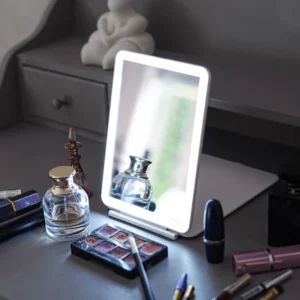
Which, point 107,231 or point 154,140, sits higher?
point 154,140

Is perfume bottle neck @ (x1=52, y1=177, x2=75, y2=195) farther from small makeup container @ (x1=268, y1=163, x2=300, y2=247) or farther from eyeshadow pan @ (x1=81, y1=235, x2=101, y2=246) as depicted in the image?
small makeup container @ (x1=268, y1=163, x2=300, y2=247)

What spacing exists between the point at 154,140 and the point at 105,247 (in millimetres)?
179

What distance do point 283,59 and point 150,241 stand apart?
1.57 ft

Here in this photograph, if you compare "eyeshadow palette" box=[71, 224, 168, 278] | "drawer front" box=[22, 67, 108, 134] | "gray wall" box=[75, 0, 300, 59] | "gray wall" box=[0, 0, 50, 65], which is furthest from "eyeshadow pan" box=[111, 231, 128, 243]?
"gray wall" box=[0, 0, 50, 65]

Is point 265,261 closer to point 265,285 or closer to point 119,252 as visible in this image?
point 265,285

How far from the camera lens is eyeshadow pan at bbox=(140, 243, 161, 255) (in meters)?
0.80

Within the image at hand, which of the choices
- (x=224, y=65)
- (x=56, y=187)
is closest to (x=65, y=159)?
(x=56, y=187)

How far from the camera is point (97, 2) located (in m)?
1.34

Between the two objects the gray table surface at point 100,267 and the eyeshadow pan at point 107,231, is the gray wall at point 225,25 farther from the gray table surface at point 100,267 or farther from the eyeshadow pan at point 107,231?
the eyeshadow pan at point 107,231

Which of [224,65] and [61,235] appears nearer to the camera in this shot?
[61,235]

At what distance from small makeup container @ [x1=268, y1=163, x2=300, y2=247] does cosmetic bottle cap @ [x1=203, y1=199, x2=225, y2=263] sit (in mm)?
74

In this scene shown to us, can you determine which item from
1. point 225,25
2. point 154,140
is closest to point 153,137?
point 154,140

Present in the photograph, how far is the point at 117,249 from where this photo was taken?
0.81 metres

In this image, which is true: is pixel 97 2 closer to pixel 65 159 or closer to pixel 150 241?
pixel 65 159
